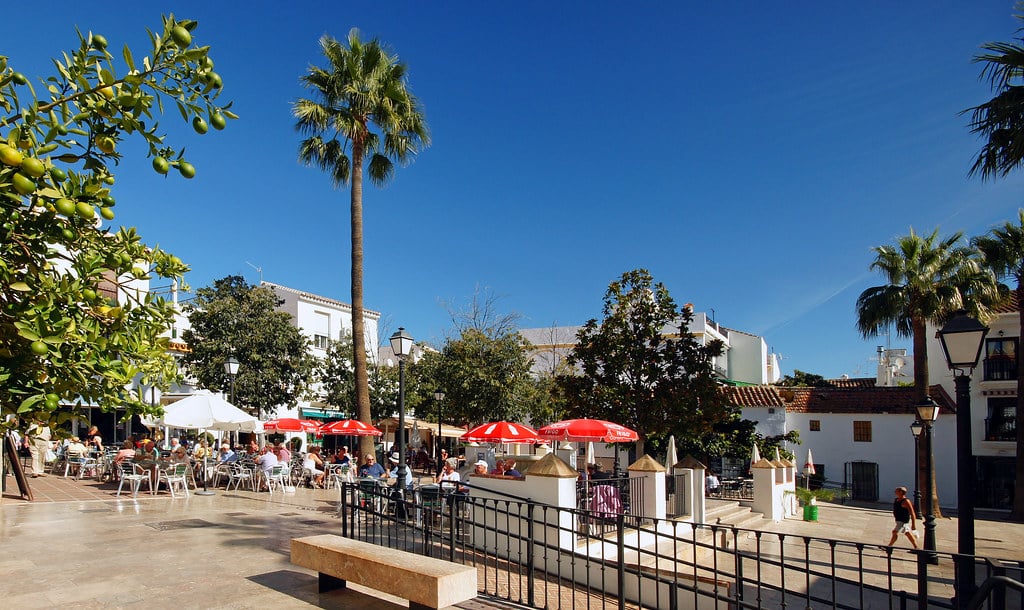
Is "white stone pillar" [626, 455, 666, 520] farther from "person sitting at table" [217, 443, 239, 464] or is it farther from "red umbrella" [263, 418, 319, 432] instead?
Answer: "red umbrella" [263, 418, 319, 432]

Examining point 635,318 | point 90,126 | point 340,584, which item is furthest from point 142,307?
point 635,318

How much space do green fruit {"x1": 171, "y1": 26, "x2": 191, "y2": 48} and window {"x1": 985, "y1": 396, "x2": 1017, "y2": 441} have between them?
36950mm

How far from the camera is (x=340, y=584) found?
7.44 metres

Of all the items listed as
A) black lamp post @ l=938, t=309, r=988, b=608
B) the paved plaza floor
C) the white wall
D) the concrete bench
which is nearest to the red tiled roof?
the white wall

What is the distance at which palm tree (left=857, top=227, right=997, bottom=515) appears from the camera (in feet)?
79.1

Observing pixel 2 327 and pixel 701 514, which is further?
pixel 701 514

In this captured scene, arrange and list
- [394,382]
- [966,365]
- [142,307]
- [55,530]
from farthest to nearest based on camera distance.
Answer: [394,382]
[55,530]
[966,365]
[142,307]

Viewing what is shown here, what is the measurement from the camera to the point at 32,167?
2.56m

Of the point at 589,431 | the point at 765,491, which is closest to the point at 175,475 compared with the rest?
the point at 589,431

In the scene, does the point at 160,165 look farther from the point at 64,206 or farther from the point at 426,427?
the point at 426,427

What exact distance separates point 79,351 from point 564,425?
44.7 ft

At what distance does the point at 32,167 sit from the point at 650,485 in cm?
1245

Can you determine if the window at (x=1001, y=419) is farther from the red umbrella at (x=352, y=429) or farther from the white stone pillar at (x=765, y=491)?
the red umbrella at (x=352, y=429)

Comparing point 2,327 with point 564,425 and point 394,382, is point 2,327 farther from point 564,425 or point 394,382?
point 394,382
